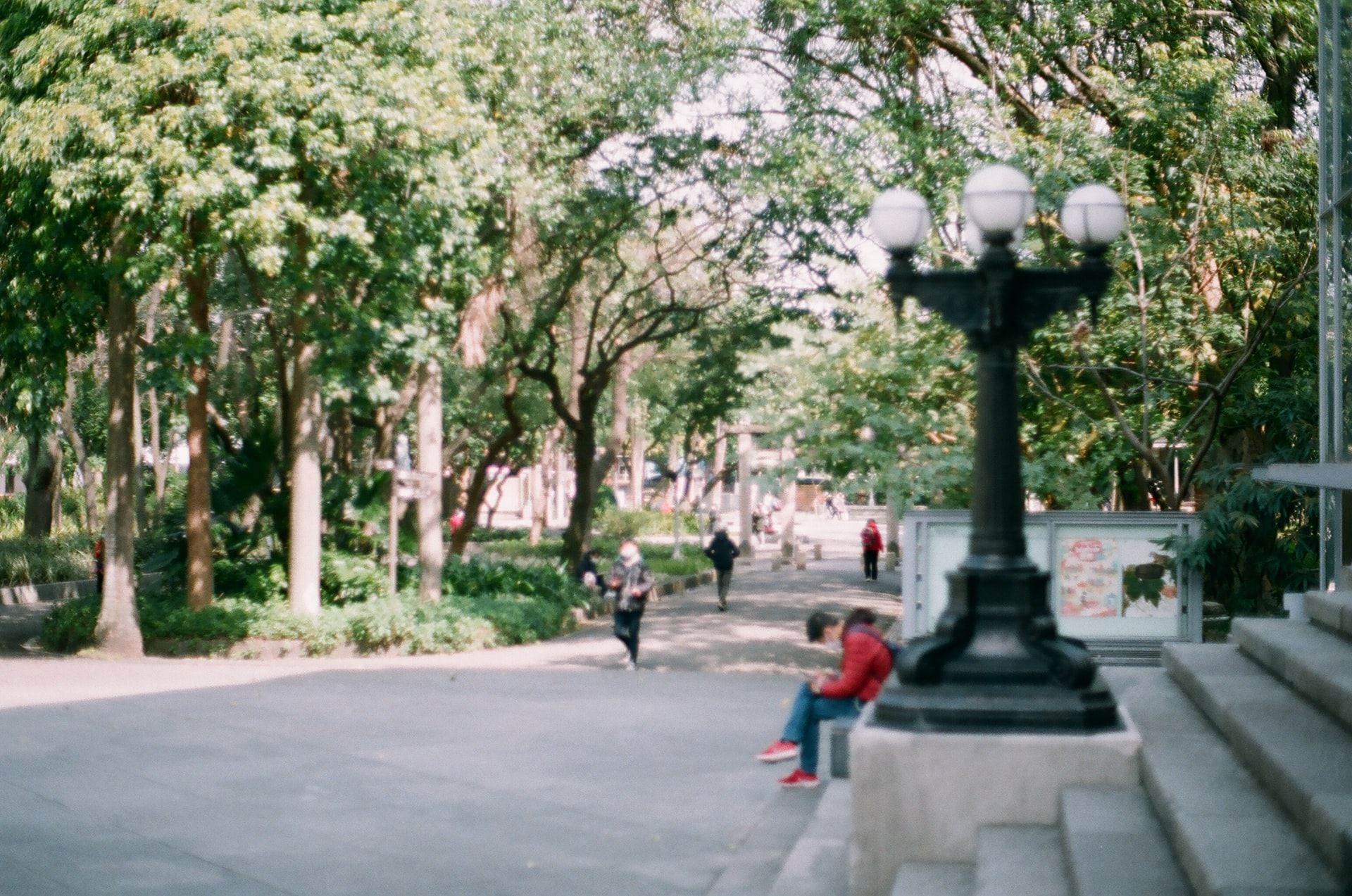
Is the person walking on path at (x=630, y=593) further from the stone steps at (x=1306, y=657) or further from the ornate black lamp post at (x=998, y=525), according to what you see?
the ornate black lamp post at (x=998, y=525)

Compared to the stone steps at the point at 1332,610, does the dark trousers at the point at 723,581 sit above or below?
below

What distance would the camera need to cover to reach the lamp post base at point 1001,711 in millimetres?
6719

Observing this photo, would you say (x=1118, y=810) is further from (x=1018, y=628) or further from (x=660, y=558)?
(x=660, y=558)

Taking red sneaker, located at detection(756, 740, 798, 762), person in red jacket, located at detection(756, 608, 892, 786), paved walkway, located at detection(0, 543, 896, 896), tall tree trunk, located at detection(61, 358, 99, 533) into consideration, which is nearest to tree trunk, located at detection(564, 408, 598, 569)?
paved walkway, located at detection(0, 543, 896, 896)

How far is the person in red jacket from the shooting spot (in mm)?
9484

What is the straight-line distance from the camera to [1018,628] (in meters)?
7.09

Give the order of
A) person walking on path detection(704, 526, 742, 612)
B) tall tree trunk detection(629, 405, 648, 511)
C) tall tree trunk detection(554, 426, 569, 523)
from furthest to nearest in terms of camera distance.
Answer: tall tree trunk detection(554, 426, 569, 523), tall tree trunk detection(629, 405, 648, 511), person walking on path detection(704, 526, 742, 612)

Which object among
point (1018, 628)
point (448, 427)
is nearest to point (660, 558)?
point (448, 427)

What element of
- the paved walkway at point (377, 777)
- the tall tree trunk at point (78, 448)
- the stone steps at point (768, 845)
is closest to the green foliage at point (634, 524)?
the tall tree trunk at point (78, 448)

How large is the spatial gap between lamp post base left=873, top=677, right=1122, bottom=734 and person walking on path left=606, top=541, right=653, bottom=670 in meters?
12.0

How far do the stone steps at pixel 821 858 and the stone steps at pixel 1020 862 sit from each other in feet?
3.92

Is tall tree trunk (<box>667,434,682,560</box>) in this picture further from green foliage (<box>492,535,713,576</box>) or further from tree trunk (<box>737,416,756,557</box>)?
tree trunk (<box>737,416,756,557</box>)

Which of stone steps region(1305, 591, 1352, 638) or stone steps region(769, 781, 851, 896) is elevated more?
stone steps region(1305, 591, 1352, 638)

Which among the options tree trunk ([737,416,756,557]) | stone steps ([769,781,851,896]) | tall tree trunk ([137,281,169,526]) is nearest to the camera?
stone steps ([769,781,851,896])
